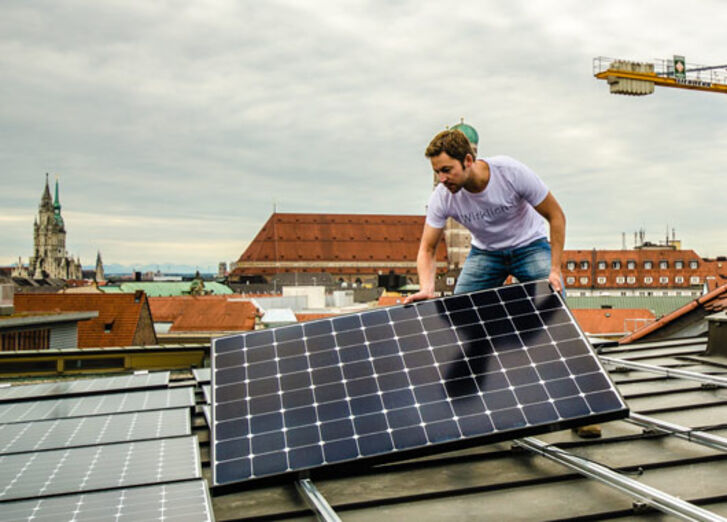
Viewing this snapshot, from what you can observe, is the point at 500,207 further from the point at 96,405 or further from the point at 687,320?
the point at 687,320

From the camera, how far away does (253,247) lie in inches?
5689

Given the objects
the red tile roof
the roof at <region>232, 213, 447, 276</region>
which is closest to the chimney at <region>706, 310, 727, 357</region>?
the red tile roof

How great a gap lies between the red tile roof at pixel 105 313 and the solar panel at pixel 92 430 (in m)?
30.1

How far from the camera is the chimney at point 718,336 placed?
26.9 ft

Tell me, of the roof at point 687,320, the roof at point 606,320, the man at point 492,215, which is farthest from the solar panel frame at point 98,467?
the roof at point 606,320

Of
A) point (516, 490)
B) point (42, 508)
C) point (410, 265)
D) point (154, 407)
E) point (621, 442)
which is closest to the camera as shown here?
point (42, 508)

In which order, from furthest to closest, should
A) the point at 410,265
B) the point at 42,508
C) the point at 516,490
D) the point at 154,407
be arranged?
the point at 410,265 < the point at 154,407 < the point at 516,490 < the point at 42,508

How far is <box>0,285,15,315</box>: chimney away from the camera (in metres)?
20.6

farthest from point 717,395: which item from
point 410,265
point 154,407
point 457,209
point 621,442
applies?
point 410,265

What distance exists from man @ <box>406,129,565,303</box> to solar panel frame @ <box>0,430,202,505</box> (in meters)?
2.24

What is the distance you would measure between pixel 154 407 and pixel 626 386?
14.4ft

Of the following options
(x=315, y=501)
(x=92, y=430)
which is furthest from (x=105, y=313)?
(x=315, y=501)

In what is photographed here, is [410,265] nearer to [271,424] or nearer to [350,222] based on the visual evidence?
[350,222]

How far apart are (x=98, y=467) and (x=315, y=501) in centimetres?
149
